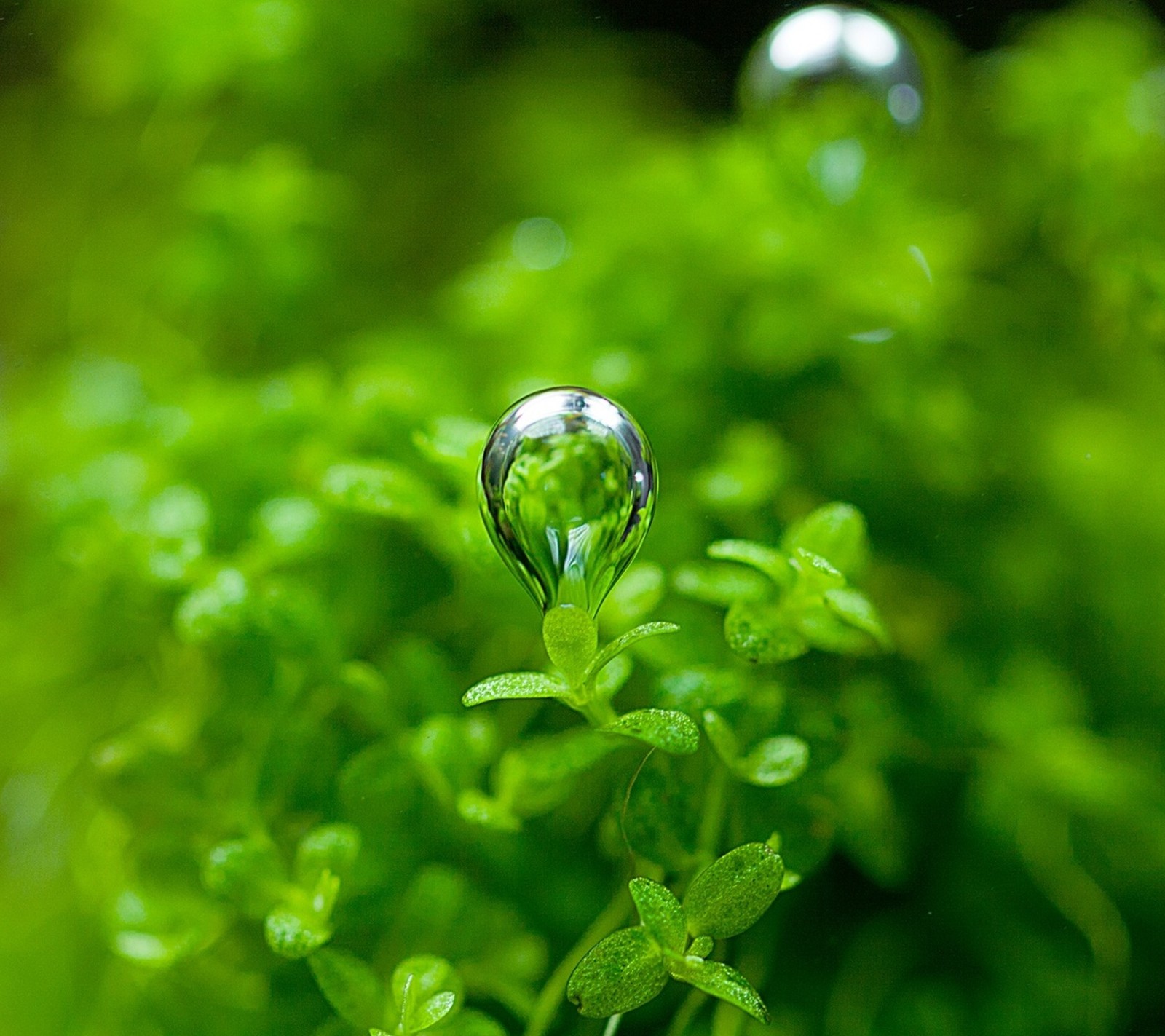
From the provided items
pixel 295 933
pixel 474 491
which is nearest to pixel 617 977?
pixel 295 933

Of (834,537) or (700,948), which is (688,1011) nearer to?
(700,948)

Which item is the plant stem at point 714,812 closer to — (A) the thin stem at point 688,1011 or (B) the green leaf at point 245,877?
(A) the thin stem at point 688,1011

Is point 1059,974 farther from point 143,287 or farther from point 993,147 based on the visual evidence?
point 143,287

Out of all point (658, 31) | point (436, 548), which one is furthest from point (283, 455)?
point (658, 31)

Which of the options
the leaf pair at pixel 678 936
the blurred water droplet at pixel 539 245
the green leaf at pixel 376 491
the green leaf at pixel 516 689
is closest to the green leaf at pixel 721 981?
the leaf pair at pixel 678 936

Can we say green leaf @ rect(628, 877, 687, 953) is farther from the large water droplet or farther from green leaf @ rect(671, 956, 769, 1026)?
the large water droplet

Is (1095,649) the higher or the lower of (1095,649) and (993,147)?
the lower

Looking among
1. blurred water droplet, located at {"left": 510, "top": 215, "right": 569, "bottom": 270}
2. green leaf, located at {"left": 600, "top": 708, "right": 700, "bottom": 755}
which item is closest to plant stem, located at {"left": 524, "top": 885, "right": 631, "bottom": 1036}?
green leaf, located at {"left": 600, "top": 708, "right": 700, "bottom": 755}
